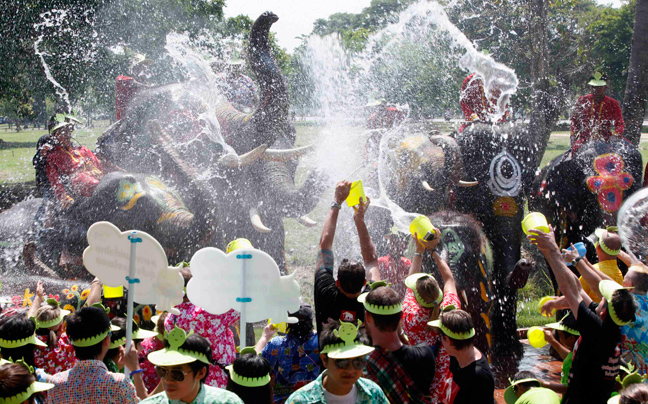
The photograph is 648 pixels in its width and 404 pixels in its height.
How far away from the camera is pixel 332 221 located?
4.19 metres

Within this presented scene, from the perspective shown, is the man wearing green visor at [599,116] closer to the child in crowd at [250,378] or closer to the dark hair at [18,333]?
the child in crowd at [250,378]

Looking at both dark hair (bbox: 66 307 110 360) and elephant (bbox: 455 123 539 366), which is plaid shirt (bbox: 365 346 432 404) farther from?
elephant (bbox: 455 123 539 366)

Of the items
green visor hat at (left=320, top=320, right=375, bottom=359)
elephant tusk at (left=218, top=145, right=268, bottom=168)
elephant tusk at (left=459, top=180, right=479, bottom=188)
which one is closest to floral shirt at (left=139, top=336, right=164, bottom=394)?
green visor hat at (left=320, top=320, right=375, bottom=359)

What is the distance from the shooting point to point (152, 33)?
15.8m

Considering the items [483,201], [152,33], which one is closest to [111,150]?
[483,201]

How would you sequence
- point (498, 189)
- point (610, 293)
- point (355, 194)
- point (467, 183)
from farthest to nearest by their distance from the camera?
point (498, 189)
point (467, 183)
point (355, 194)
point (610, 293)

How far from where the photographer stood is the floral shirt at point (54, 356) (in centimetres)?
355

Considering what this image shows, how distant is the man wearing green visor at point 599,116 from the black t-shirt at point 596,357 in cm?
456

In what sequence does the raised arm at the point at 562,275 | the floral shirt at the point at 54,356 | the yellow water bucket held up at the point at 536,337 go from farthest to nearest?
the yellow water bucket held up at the point at 536,337
the floral shirt at the point at 54,356
the raised arm at the point at 562,275

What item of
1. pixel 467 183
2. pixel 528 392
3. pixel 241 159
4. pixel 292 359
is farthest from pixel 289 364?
pixel 241 159

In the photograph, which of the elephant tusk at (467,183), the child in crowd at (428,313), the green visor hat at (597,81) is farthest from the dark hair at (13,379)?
the green visor hat at (597,81)

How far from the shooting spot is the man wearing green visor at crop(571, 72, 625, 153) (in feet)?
24.0

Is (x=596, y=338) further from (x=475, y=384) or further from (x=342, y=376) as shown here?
(x=342, y=376)

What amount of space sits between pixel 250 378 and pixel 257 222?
448 centimetres
